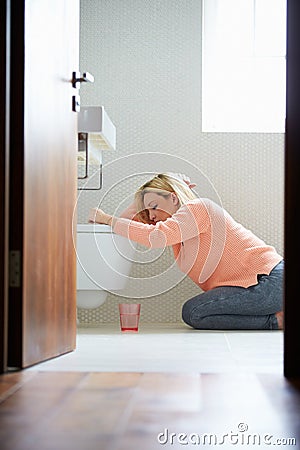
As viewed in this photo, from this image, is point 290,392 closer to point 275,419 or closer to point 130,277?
point 275,419

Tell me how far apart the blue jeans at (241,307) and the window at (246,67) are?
97cm

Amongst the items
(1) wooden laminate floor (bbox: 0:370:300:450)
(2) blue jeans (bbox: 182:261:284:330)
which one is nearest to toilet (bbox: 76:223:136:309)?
(2) blue jeans (bbox: 182:261:284:330)

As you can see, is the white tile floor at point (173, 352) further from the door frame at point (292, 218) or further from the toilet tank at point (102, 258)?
the toilet tank at point (102, 258)

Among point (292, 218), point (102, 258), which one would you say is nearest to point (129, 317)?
point (102, 258)

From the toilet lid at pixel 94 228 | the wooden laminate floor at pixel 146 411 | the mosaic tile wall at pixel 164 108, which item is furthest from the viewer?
the mosaic tile wall at pixel 164 108

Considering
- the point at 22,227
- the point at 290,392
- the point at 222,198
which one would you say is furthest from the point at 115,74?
the point at 290,392

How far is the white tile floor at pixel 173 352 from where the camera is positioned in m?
1.96

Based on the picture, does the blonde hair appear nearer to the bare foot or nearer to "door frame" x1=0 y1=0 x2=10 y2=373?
the bare foot

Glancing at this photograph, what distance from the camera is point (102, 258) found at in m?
3.56

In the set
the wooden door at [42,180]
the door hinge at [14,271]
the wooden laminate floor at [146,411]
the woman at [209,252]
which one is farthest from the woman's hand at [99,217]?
the wooden laminate floor at [146,411]

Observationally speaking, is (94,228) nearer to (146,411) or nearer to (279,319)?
(279,319)

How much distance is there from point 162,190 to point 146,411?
2.25 metres

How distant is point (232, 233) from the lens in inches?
144

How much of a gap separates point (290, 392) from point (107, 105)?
9.03ft
